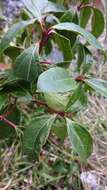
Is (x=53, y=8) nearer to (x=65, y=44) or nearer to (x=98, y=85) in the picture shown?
(x=65, y=44)

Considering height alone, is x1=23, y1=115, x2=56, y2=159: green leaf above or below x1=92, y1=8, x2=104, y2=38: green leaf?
below

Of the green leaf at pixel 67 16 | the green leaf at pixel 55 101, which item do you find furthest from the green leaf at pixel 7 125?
the green leaf at pixel 67 16

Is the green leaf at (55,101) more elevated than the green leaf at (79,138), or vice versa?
the green leaf at (55,101)

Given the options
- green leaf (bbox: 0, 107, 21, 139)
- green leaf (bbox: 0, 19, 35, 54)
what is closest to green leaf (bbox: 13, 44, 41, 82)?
green leaf (bbox: 0, 19, 35, 54)

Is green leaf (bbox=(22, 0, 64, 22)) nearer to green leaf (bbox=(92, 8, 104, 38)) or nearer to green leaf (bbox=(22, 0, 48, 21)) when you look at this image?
green leaf (bbox=(22, 0, 48, 21))

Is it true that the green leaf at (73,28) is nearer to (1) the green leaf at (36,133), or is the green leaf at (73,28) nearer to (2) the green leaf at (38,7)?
(2) the green leaf at (38,7)

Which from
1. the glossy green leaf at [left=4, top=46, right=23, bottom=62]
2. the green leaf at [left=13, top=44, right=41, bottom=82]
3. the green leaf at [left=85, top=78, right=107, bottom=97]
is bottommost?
the green leaf at [left=85, top=78, right=107, bottom=97]
